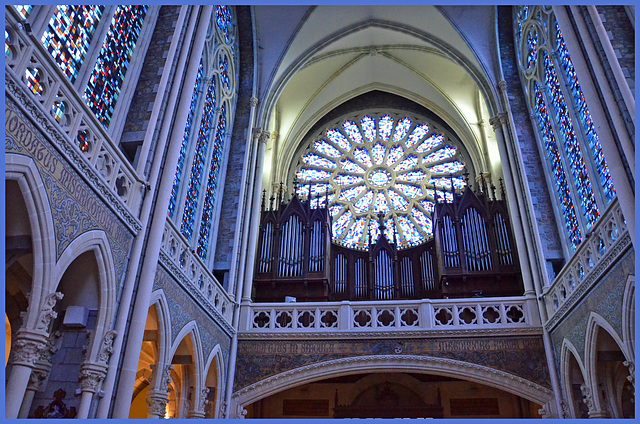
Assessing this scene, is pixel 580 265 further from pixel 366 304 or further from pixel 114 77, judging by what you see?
pixel 114 77

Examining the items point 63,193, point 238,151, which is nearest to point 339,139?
point 238,151

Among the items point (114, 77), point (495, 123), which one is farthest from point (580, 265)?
point (114, 77)

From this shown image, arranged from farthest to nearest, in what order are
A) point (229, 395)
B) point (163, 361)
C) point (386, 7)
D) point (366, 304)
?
1. point (386, 7)
2. point (366, 304)
3. point (229, 395)
4. point (163, 361)

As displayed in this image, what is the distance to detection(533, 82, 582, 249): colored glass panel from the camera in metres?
10.5

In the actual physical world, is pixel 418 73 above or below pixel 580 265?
above

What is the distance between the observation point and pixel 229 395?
10500mm

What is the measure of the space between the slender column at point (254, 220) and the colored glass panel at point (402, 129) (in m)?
6.32

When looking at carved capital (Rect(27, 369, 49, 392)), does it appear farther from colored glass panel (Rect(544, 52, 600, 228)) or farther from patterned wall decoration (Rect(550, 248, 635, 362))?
colored glass panel (Rect(544, 52, 600, 228))

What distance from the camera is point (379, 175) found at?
59.5 ft

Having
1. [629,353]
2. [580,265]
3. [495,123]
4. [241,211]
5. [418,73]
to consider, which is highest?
[418,73]

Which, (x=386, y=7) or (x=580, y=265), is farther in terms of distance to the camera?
(x=386, y=7)

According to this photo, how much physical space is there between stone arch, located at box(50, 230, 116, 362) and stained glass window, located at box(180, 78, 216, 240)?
3746mm

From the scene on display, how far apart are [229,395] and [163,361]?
3.01 m

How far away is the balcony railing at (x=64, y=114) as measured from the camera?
4871 millimetres
